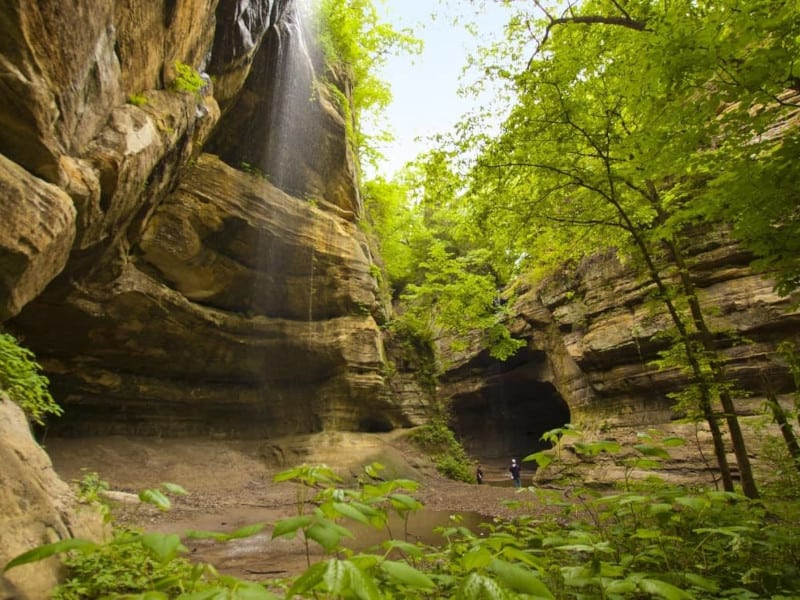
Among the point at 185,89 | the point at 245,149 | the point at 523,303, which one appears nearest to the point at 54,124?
the point at 185,89

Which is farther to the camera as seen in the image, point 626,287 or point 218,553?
point 626,287

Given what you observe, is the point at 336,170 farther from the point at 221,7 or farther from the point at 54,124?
the point at 54,124

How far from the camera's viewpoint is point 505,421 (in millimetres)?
26125

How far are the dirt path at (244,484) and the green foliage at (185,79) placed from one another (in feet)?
25.4

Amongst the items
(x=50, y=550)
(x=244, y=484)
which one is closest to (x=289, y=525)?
(x=50, y=550)

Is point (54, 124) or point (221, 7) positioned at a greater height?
point (221, 7)

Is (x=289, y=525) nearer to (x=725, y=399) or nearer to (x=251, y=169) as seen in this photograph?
(x=725, y=399)

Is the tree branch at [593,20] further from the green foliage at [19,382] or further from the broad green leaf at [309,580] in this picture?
the green foliage at [19,382]

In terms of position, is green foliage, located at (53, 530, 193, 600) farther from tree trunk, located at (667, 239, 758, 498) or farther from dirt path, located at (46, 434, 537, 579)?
tree trunk, located at (667, 239, 758, 498)

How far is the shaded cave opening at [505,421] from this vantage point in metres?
25.0

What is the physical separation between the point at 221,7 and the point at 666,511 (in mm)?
12115

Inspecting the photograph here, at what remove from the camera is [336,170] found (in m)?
17.0

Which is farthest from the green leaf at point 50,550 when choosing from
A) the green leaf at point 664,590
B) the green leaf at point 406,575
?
the green leaf at point 664,590

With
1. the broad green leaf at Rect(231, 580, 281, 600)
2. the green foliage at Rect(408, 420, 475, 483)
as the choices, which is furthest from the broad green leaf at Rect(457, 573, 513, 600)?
the green foliage at Rect(408, 420, 475, 483)
